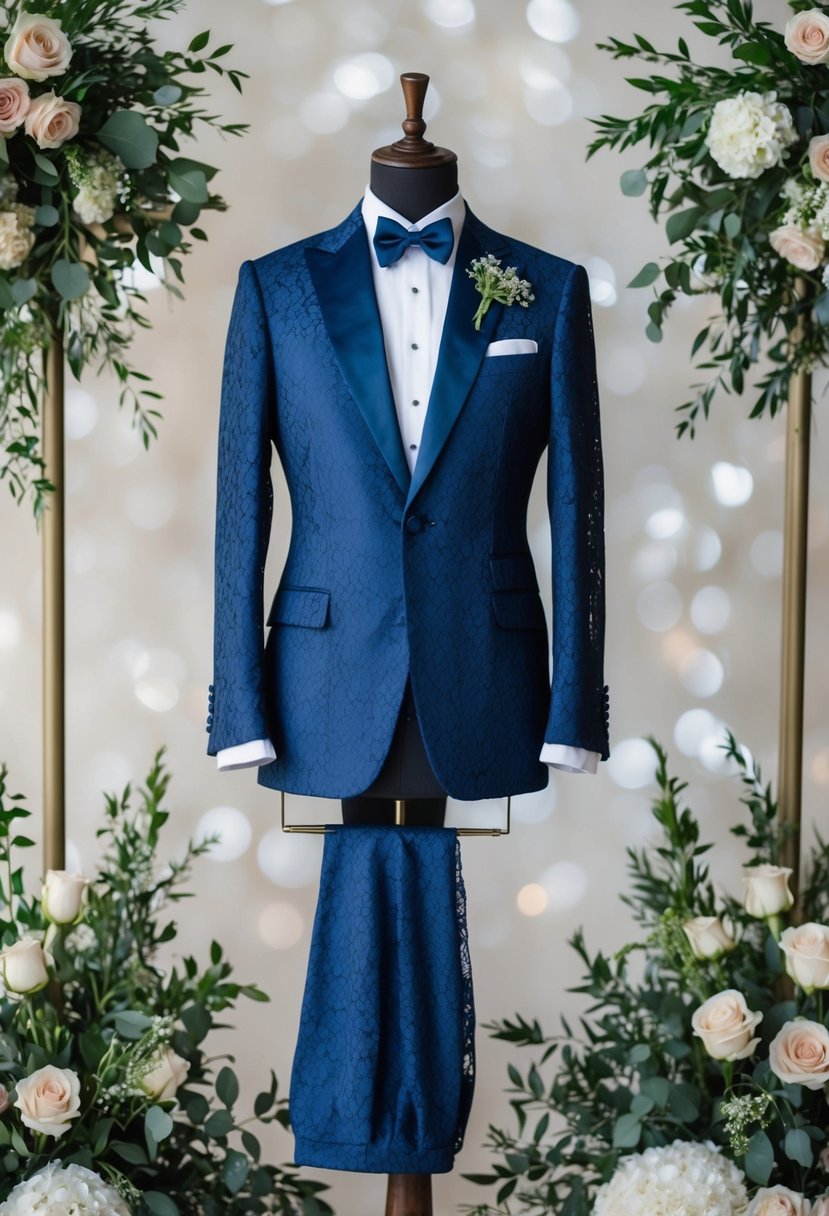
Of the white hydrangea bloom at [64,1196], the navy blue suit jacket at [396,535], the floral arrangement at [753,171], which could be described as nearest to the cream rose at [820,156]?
the floral arrangement at [753,171]

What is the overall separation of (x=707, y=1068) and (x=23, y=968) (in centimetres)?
108

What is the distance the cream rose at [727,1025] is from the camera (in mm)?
2225

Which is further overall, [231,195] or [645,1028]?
[231,195]

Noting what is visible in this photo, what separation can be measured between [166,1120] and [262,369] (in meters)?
1.08

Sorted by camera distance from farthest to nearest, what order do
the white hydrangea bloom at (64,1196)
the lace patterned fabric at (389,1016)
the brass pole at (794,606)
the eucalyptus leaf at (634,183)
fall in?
the brass pole at (794,606)
the eucalyptus leaf at (634,183)
the white hydrangea bloom at (64,1196)
the lace patterned fabric at (389,1016)

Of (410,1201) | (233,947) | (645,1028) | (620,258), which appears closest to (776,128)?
(620,258)

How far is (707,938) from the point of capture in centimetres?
235

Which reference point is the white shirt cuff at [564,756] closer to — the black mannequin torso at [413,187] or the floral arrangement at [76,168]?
the black mannequin torso at [413,187]

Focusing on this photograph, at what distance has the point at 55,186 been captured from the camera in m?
2.22

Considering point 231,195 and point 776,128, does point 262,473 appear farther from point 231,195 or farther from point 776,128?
point 231,195

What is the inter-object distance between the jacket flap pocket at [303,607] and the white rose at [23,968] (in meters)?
0.67

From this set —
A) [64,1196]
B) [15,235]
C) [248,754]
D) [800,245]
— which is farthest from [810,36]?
[64,1196]

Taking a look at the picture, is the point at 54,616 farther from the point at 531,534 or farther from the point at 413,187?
the point at 531,534

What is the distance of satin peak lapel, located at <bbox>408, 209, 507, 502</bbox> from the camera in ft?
6.10
